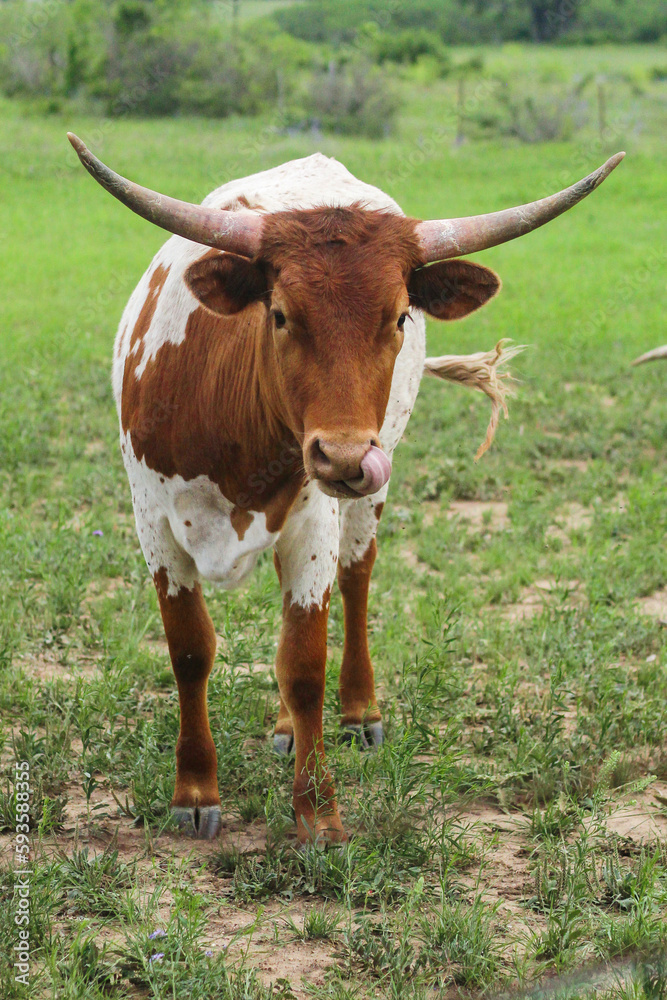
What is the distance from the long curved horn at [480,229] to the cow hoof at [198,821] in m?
1.84

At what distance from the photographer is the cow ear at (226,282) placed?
291 cm

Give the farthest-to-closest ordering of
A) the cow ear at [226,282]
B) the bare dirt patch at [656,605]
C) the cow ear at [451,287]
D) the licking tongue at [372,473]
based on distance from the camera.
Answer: the bare dirt patch at [656,605] → the cow ear at [451,287] → the cow ear at [226,282] → the licking tongue at [372,473]

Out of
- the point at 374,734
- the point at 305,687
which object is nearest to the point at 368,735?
the point at 374,734

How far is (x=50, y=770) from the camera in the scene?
11.3ft

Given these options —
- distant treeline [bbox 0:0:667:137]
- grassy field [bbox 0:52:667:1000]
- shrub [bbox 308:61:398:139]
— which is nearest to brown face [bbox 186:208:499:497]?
grassy field [bbox 0:52:667:1000]

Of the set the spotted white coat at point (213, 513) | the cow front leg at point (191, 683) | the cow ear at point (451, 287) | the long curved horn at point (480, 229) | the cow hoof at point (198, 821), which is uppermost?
the long curved horn at point (480, 229)

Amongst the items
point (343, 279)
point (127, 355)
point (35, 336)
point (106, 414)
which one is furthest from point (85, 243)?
point (343, 279)

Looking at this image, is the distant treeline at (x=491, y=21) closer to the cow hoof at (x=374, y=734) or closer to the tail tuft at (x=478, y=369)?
the tail tuft at (x=478, y=369)

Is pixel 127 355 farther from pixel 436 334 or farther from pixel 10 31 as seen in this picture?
pixel 10 31

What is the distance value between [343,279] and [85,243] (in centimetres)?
1226

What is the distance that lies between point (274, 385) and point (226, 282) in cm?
33

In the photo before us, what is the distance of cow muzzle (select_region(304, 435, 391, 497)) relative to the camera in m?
2.57

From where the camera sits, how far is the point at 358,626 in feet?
13.8

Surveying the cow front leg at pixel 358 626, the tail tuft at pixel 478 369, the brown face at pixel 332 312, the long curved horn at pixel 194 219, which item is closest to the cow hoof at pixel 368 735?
the cow front leg at pixel 358 626
